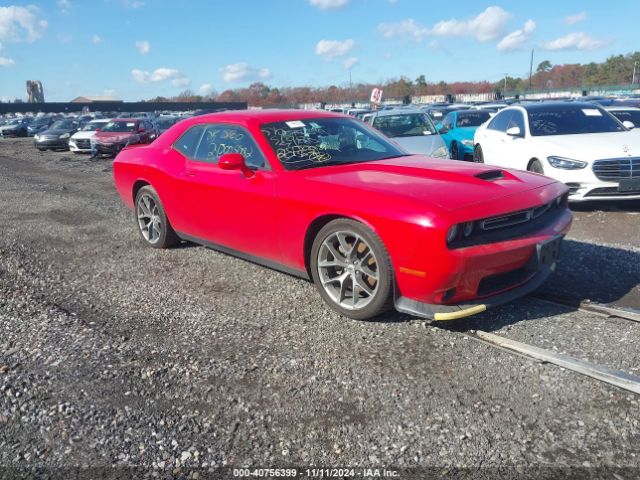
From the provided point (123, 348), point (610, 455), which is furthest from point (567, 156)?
point (123, 348)

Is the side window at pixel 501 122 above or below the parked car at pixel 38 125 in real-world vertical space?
above

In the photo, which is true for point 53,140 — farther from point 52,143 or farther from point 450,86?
point 450,86

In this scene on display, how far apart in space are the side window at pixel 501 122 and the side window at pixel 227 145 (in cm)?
565

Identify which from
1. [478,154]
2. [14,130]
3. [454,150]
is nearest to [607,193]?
[478,154]

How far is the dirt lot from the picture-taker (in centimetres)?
256

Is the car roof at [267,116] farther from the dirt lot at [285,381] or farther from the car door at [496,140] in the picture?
the car door at [496,140]

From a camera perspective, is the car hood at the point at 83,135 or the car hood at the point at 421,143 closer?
the car hood at the point at 421,143

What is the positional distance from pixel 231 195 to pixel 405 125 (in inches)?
260

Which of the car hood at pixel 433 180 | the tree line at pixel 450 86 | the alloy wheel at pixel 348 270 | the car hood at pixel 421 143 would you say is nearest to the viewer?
the car hood at pixel 433 180

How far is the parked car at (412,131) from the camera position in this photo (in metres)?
9.67

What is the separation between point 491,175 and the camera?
418 cm

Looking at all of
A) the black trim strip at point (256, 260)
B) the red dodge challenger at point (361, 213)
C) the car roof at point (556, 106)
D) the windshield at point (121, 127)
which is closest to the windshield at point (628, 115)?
the car roof at point (556, 106)

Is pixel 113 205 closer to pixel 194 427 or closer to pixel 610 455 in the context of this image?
pixel 194 427

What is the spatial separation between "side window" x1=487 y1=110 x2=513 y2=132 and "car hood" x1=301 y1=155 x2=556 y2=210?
5092 millimetres
